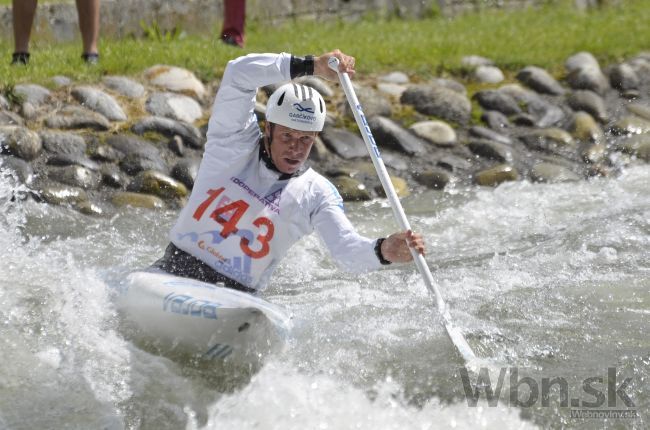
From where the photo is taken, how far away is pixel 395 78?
1172 centimetres

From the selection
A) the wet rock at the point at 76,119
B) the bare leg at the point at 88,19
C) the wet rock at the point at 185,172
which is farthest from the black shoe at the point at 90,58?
the wet rock at the point at 185,172

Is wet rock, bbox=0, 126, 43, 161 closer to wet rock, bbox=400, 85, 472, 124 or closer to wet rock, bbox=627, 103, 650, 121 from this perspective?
wet rock, bbox=400, 85, 472, 124

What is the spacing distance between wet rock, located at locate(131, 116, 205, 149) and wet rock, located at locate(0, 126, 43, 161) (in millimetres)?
1004

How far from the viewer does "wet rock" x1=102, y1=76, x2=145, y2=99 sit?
10164 millimetres

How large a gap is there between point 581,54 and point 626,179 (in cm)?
269

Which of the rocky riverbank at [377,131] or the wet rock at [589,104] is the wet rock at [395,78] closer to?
the rocky riverbank at [377,131]

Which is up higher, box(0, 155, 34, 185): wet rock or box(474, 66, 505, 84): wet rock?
box(0, 155, 34, 185): wet rock

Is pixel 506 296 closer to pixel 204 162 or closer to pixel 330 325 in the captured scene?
pixel 330 325

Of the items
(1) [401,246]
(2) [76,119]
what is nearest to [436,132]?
(2) [76,119]

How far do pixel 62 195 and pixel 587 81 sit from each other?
6.33 meters

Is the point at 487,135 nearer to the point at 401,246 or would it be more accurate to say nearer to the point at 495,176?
the point at 495,176

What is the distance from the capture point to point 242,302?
575 cm

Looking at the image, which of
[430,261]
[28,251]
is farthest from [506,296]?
[28,251]

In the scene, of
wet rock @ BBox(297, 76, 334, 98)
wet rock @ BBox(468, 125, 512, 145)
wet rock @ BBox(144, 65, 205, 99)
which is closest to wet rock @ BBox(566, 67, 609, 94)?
wet rock @ BBox(468, 125, 512, 145)
